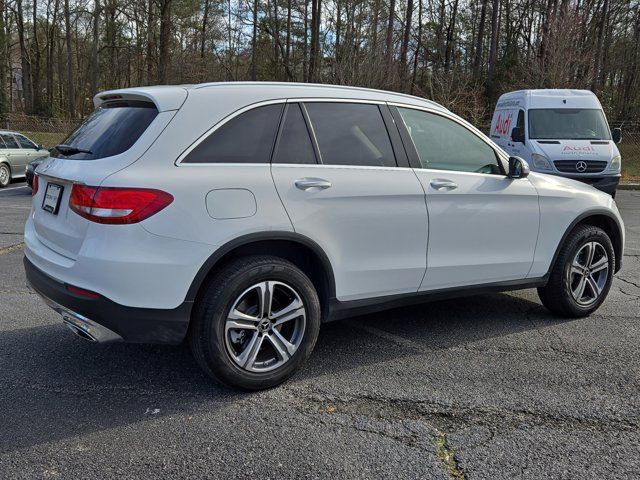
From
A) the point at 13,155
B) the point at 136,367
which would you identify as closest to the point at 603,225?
the point at 136,367

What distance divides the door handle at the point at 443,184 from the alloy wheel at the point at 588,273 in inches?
57.7

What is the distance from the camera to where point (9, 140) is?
1617 cm

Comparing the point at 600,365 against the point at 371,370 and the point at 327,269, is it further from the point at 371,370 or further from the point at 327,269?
the point at 327,269

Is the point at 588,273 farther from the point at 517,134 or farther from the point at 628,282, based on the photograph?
the point at 517,134

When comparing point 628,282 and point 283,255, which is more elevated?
point 283,255

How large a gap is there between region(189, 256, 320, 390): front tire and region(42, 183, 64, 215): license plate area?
3.24 feet

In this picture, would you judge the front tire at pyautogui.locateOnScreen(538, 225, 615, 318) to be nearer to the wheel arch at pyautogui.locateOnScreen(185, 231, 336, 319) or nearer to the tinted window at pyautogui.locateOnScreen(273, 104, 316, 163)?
the wheel arch at pyautogui.locateOnScreen(185, 231, 336, 319)

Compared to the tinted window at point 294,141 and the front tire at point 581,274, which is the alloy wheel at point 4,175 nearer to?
the tinted window at point 294,141

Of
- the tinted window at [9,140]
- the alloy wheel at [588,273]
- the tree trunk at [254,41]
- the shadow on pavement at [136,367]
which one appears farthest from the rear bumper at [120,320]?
the tree trunk at [254,41]

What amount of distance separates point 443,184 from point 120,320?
222 centimetres

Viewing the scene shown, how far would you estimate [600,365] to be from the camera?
391 centimetres

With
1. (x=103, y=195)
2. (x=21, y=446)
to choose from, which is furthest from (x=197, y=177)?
(x=21, y=446)

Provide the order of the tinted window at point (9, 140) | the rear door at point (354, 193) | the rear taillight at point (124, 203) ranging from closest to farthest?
the rear taillight at point (124, 203)
the rear door at point (354, 193)
the tinted window at point (9, 140)

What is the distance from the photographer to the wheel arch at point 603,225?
15.5ft
